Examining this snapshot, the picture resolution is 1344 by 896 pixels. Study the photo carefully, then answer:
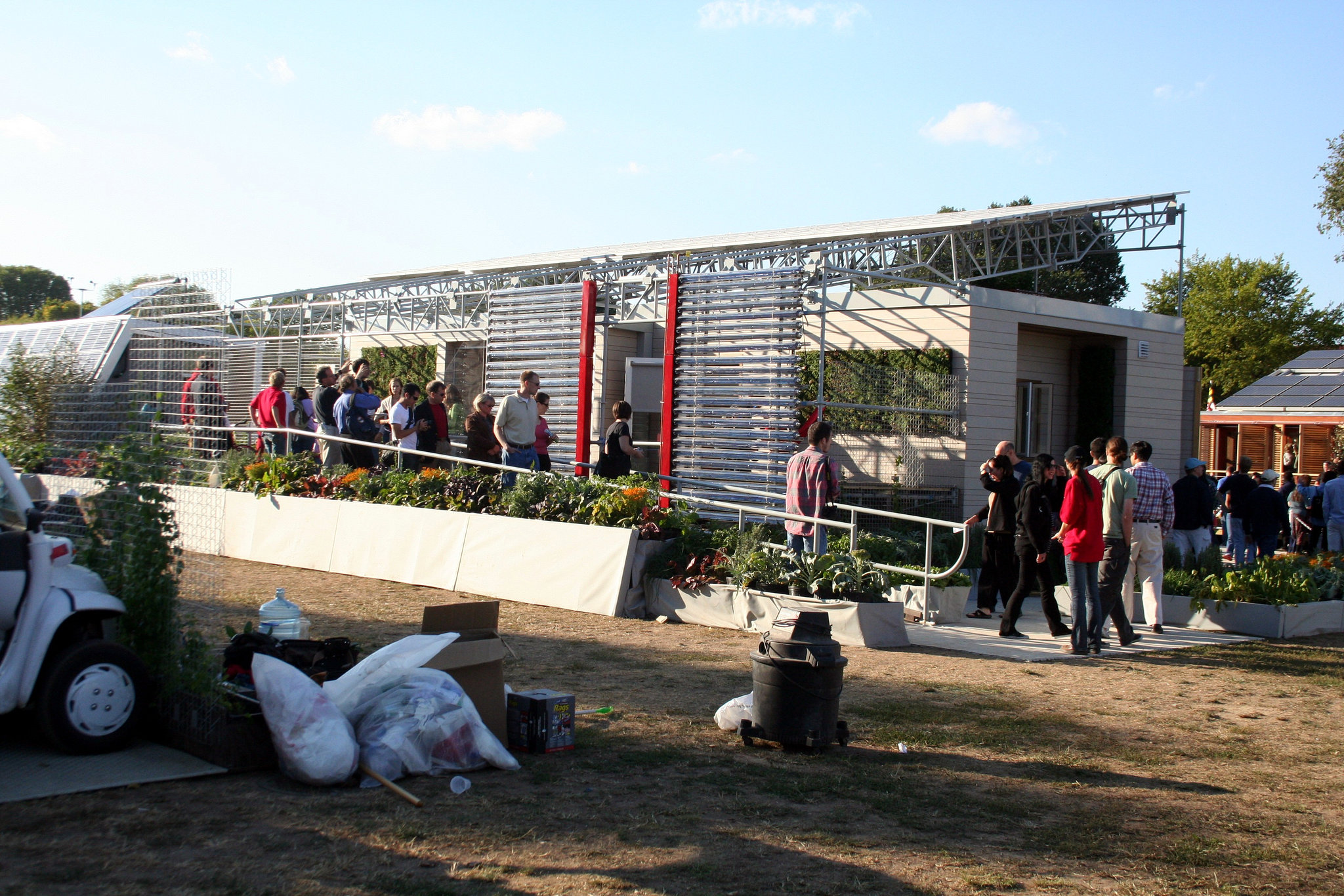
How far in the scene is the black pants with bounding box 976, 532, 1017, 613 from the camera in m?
11.1

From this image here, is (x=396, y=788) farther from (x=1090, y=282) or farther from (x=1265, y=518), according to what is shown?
(x=1090, y=282)

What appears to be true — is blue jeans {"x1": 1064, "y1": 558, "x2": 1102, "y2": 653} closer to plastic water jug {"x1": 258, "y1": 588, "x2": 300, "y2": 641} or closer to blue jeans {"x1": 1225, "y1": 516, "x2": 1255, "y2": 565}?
plastic water jug {"x1": 258, "y1": 588, "x2": 300, "y2": 641}

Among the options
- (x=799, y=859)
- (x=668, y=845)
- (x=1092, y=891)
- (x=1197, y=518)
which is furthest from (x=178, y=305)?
(x=1197, y=518)

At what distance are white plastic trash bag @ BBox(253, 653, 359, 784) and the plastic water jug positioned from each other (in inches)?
47.5

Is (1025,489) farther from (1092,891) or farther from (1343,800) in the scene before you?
(1092,891)

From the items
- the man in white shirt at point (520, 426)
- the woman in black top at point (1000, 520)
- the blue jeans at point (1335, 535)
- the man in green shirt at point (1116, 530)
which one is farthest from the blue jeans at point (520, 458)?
the blue jeans at point (1335, 535)

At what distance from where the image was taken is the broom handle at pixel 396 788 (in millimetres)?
5113

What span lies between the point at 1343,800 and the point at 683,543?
20.9ft

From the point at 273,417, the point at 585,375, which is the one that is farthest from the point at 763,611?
the point at 273,417

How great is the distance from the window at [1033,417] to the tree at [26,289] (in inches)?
3969

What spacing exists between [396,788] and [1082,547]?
21.9 ft

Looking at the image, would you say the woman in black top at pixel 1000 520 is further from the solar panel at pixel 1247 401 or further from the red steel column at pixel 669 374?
the solar panel at pixel 1247 401

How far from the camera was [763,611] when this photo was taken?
396 inches

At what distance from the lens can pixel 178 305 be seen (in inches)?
287
